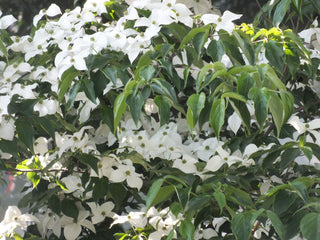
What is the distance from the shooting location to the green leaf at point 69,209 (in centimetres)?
145

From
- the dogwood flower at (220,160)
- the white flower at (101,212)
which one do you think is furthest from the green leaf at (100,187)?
the dogwood flower at (220,160)

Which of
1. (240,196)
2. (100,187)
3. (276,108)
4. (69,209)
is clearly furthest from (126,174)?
(276,108)

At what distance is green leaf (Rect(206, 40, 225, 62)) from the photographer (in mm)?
1221

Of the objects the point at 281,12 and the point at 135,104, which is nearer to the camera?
the point at 135,104

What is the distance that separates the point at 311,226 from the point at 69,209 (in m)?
0.66

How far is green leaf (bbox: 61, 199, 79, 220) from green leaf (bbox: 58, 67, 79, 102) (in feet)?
0.97

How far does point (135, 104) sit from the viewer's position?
1.14 meters

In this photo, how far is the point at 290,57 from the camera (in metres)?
1.25

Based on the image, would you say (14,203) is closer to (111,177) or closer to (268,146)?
(111,177)

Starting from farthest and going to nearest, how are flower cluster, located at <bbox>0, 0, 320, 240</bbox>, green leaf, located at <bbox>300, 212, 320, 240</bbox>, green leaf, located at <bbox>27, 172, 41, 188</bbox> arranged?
1. green leaf, located at <bbox>27, 172, 41, 188</bbox>
2. flower cluster, located at <bbox>0, 0, 320, 240</bbox>
3. green leaf, located at <bbox>300, 212, 320, 240</bbox>

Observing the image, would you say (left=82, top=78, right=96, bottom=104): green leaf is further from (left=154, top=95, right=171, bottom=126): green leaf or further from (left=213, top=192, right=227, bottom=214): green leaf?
(left=213, top=192, right=227, bottom=214): green leaf

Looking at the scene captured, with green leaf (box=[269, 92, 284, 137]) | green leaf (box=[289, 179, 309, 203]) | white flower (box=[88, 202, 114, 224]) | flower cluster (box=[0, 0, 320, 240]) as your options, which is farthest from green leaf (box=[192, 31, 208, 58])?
white flower (box=[88, 202, 114, 224])

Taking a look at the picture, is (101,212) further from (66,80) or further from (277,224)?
(277,224)

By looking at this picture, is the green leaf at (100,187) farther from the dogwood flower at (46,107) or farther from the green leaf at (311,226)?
the green leaf at (311,226)
